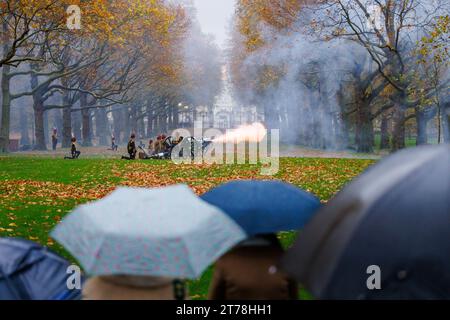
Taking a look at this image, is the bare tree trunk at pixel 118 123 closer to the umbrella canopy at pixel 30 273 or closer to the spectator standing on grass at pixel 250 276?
the umbrella canopy at pixel 30 273

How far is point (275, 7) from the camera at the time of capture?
115 feet

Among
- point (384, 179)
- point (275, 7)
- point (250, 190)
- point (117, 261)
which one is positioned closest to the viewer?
point (384, 179)

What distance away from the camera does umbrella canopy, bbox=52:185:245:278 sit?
3.78 m

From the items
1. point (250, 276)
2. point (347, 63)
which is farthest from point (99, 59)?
point (250, 276)

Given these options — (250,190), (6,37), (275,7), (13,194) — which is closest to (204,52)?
(275,7)

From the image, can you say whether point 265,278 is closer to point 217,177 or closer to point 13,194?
point 13,194

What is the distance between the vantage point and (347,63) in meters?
Answer: 37.6

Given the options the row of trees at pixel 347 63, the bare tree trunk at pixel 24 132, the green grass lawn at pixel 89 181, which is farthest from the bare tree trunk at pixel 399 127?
the bare tree trunk at pixel 24 132

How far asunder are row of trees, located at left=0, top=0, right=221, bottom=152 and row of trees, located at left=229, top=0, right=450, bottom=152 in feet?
18.7

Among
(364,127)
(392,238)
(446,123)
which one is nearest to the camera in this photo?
(392,238)

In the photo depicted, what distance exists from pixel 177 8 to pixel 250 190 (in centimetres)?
4067

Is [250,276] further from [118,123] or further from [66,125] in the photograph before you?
[118,123]

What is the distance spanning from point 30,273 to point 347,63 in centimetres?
3449

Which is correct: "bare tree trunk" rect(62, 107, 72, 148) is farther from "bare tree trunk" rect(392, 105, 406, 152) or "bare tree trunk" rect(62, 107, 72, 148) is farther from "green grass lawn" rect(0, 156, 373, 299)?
"bare tree trunk" rect(392, 105, 406, 152)
